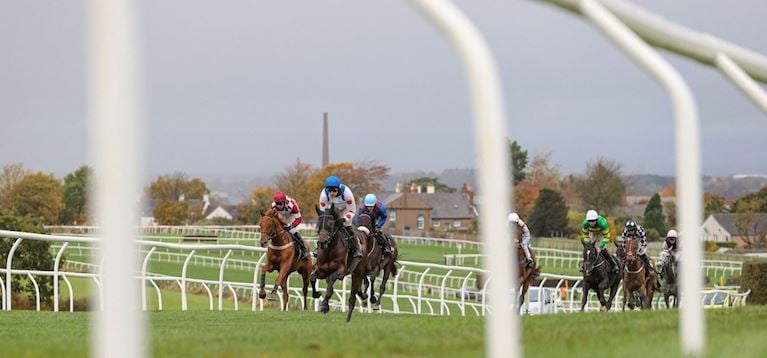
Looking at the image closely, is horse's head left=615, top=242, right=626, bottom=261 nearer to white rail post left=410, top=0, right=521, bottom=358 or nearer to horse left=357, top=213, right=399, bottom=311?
Answer: horse left=357, top=213, right=399, bottom=311

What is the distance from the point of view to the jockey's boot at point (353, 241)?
15776 mm

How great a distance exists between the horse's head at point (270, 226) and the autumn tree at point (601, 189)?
75.8 metres

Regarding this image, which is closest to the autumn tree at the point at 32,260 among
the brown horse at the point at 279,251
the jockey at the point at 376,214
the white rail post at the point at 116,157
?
the brown horse at the point at 279,251

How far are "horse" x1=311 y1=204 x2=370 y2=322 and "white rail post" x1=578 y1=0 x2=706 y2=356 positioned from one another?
36.6ft

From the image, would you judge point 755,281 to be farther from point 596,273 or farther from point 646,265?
point 596,273

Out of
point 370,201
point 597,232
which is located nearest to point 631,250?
point 597,232

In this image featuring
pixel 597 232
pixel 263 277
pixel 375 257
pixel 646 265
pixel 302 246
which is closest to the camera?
pixel 263 277

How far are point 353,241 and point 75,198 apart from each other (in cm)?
7930

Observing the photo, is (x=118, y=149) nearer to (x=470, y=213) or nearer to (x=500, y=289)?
→ (x=500, y=289)

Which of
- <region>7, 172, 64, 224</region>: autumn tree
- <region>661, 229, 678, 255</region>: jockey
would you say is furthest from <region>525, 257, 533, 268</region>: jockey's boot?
<region>7, 172, 64, 224</region>: autumn tree

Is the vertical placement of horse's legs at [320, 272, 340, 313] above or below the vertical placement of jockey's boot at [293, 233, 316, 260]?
below

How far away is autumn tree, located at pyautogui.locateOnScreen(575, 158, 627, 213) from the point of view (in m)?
92.1

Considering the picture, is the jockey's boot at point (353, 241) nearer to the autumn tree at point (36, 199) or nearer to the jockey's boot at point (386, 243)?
the jockey's boot at point (386, 243)

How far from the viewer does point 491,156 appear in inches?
123
